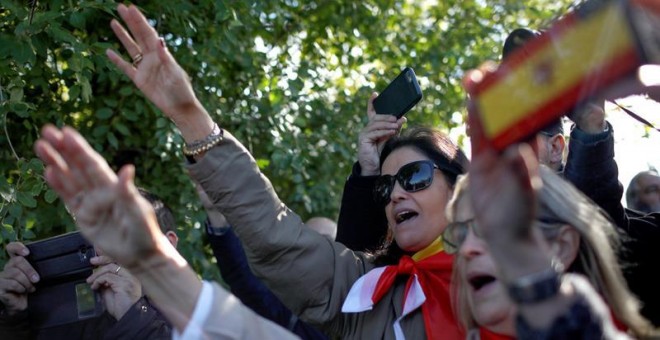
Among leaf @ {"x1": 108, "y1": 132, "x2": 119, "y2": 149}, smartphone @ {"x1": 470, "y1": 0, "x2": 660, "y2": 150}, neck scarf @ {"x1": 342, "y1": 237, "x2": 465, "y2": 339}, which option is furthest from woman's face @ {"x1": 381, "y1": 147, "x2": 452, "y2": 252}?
leaf @ {"x1": 108, "y1": 132, "x2": 119, "y2": 149}

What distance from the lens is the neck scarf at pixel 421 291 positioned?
2.79m

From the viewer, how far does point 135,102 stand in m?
4.93

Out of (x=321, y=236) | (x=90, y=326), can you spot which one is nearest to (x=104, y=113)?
(x=90, y=326)

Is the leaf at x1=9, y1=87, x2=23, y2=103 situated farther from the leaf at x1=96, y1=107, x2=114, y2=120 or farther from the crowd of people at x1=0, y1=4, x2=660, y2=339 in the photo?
the leaf at x1=96, y1=107, x2=114, y2=120

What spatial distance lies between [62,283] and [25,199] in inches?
16.7

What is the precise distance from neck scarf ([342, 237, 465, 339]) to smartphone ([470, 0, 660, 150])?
3.71 feet

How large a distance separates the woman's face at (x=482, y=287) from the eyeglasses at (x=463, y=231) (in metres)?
0.01

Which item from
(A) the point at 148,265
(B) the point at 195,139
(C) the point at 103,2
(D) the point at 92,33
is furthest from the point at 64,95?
(A) the point at 148,265

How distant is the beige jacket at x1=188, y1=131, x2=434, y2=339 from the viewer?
2.60 meters

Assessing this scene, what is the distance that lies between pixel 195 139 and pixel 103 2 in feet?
5.23

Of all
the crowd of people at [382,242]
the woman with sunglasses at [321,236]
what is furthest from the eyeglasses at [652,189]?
the woman with sunglasses at [321,236]

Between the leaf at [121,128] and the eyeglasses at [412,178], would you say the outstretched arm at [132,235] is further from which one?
A: the leaf at [121,128]

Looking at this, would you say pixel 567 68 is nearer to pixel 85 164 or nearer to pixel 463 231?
pixel 463 231

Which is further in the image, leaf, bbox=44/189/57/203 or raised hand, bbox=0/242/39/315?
leaf, bbox=44/189/57/203
